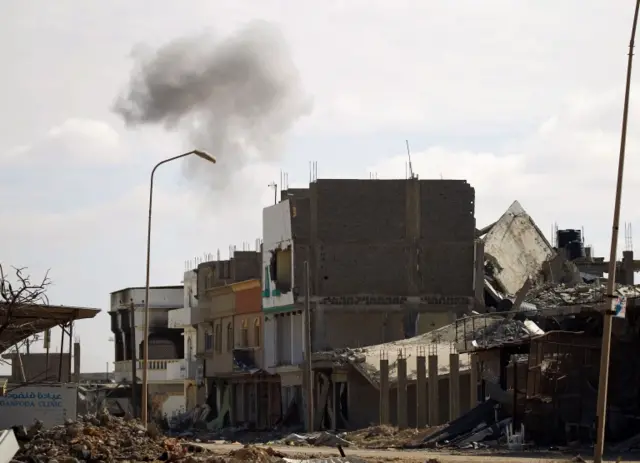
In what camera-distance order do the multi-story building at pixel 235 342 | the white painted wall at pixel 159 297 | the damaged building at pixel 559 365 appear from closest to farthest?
1. the damaged building at pixel 559 365
2. the multi-story building at pixel 235 342
3. the white painted wall at pixel 159 297

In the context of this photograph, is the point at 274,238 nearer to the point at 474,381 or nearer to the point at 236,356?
the point at 236,356

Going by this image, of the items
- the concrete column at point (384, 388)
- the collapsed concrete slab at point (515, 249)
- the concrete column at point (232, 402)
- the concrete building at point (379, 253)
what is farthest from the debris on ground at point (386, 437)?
the concrete column at point (232, 402)

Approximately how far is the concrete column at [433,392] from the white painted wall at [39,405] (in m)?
21.7

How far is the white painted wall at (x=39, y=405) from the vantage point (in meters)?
30.9

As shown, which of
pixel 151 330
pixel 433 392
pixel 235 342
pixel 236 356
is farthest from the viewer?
pixel 151 330

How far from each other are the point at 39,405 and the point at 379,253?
41.9 m

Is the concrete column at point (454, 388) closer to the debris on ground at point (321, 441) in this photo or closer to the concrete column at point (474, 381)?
the concrete column at point (474, 381)

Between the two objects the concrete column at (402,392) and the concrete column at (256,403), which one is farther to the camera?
the concrete column at (256,403)

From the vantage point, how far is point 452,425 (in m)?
44.0

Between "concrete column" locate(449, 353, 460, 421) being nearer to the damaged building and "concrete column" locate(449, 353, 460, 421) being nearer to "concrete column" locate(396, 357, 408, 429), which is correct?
the damaged building

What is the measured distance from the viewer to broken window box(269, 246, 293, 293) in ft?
244

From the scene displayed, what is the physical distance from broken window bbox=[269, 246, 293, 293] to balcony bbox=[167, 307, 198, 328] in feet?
53.1

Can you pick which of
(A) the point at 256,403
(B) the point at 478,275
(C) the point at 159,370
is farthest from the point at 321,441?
(C) the point at 159,370

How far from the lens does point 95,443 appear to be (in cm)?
2920
